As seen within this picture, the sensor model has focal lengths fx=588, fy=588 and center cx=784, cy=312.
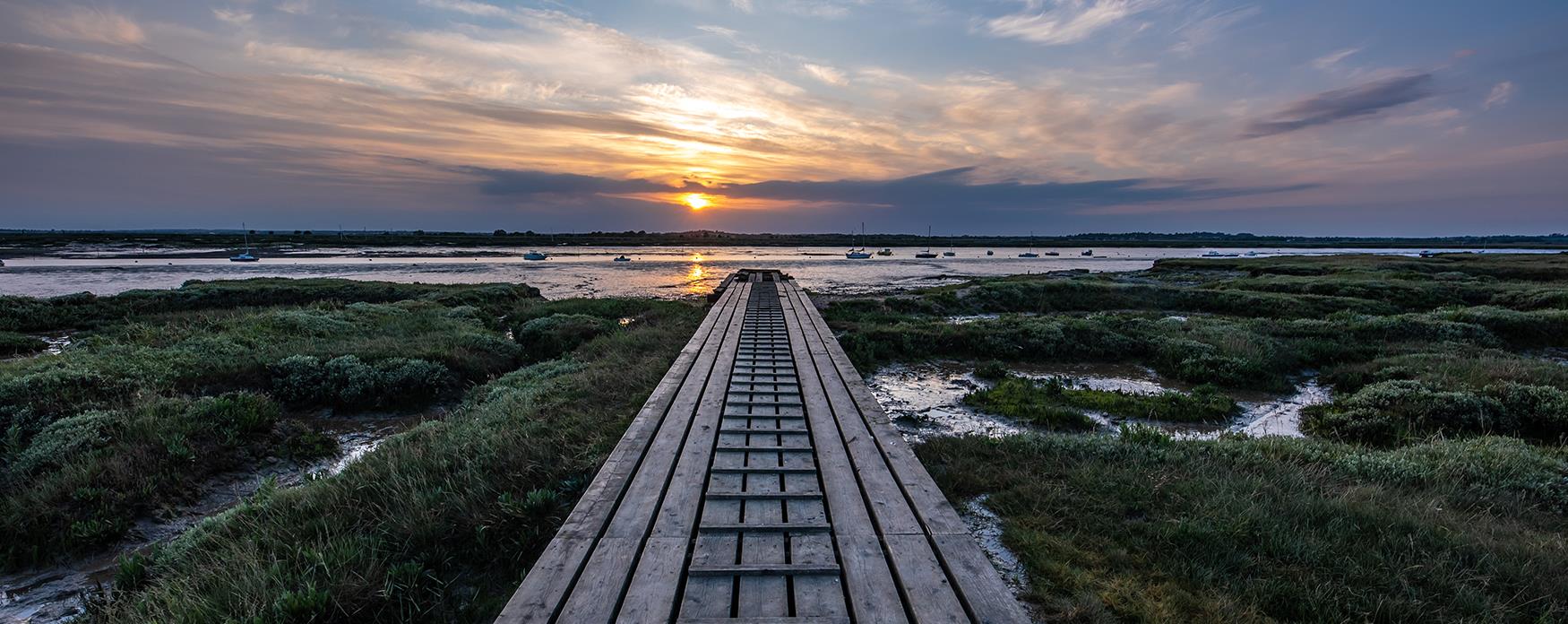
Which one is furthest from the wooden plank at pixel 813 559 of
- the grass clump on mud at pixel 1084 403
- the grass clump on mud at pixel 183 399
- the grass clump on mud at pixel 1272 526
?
the grass clump on mud at pixel 183 399

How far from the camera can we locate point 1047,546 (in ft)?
15.7

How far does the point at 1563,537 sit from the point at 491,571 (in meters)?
9.26

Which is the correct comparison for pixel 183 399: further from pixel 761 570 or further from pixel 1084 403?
pixel 1084 403

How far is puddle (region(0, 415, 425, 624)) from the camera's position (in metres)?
5.34

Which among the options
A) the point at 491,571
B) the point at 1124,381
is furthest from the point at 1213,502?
the point at 1124,381

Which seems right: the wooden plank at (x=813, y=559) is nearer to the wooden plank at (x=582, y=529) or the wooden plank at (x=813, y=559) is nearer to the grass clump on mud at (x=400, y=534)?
the wooden plank at (x=582, y=529)

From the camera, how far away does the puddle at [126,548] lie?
534 centimetres

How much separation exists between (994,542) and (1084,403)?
7.48m

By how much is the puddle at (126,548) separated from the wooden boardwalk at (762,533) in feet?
16.1

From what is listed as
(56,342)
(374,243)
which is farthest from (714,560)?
(374,243)

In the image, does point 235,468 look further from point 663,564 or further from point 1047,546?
point 1047,546

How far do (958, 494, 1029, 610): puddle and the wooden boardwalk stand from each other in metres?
0.60

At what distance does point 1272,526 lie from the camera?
5.04m

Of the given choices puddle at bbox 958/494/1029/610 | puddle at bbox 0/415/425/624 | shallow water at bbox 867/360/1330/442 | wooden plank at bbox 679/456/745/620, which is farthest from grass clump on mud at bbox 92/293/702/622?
shallow water at bbox 867/360/1330/442
